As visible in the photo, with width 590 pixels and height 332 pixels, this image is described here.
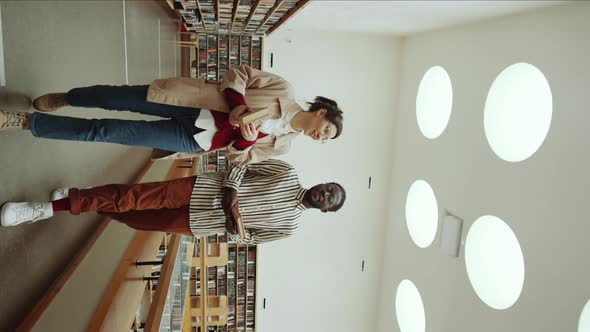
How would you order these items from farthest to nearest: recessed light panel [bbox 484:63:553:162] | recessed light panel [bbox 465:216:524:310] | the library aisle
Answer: recessed light panel [bbox 465:216:524:310], recessed light panel [bbox 484:63:553:162], the library aisle

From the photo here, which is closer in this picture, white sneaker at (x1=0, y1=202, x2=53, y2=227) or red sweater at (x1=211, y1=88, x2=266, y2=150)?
white sneaker at (x1=0, y1=202, x2=53, y2=227)

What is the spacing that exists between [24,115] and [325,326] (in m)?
5.49

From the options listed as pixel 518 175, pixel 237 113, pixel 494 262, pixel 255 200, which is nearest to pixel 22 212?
pixel 237 113

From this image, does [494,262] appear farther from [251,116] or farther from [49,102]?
[49,102]

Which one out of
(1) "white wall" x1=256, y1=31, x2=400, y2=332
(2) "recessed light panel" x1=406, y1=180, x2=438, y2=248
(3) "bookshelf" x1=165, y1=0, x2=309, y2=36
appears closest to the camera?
(3) "bookshelf" x1=165, y1=0, x2=309, y2=36

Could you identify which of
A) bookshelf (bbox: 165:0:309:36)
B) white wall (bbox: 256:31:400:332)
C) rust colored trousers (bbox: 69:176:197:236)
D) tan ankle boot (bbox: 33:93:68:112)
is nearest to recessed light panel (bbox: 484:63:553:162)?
bookshelf (bbox: 165:0:309:36)

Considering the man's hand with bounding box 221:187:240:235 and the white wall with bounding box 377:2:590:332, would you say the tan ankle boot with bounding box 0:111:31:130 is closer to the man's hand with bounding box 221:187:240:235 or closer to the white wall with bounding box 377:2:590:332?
the man's hand with bounding box 221:187:240:235

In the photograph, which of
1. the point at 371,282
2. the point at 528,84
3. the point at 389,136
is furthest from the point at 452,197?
the point at 371,282

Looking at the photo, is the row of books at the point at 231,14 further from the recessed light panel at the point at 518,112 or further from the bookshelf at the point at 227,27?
the recessed light panel at the point at 518,112

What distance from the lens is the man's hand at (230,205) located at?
2.31 metres

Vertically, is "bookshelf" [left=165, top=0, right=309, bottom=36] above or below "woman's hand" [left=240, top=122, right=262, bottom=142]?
above

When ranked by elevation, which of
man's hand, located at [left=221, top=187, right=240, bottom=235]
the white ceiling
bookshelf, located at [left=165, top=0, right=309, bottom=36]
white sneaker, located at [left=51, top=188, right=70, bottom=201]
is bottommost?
man's hand, located at [left=221, top=187, right=240, bottom=235]

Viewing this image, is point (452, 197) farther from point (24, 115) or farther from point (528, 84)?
point (24, 115)

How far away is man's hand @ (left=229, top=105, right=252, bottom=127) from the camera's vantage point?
6.47 ft
